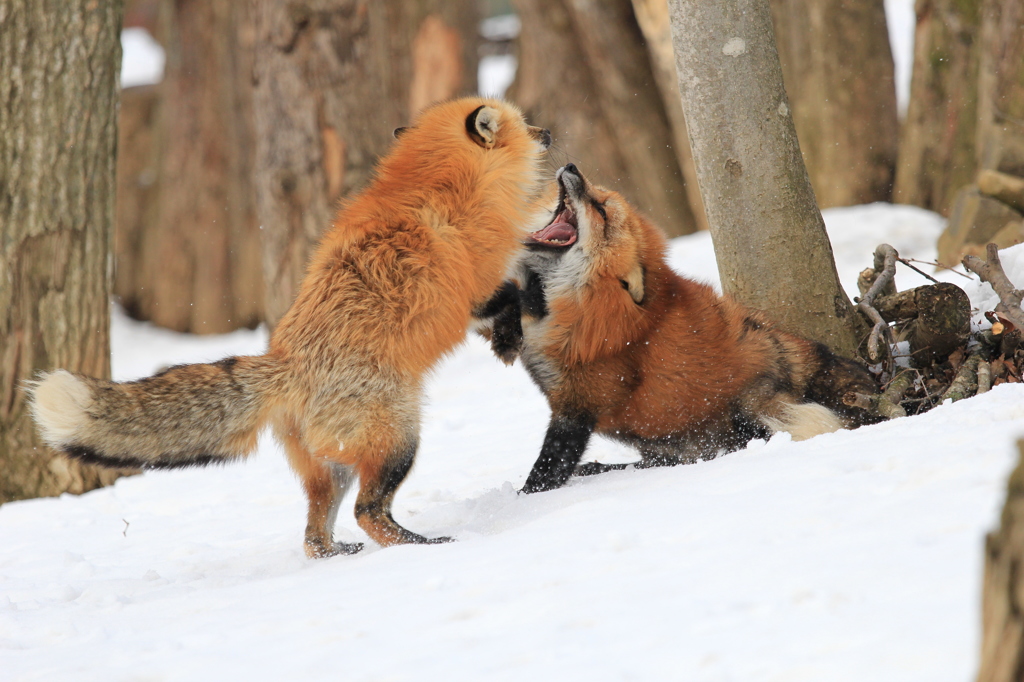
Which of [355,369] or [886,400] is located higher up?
[355,369]

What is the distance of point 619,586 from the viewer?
92.4 inches

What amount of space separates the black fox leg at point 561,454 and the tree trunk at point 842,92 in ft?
21.1

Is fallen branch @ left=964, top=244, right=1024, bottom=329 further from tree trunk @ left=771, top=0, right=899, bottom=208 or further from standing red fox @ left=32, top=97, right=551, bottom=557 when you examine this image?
tree trunk @ left=771, top=0, right=899, bottom=208

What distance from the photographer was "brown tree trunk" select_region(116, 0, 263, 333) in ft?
43.6

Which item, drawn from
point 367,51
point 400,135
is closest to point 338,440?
point 400,135

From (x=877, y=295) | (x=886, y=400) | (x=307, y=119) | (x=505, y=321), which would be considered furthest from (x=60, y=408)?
(x=307, y=119)

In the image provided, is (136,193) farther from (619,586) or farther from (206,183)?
(619,586)

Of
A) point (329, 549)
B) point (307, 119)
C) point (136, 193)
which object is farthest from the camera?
point (136, 193)

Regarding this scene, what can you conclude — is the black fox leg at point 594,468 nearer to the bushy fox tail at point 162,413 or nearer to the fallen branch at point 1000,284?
the bushy fox tail at point 162,413

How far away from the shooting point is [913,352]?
4730 mm

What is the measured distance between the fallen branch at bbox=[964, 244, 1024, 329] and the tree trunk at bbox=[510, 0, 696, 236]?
6.50 metres

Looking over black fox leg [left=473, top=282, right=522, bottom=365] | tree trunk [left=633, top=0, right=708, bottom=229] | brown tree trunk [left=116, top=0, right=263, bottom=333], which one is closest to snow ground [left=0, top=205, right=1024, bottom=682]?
black fox leg [left=473, top=282, right=522, bottom=365]

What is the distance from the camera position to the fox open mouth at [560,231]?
4574 millimetres

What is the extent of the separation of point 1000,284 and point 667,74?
21.1ft
